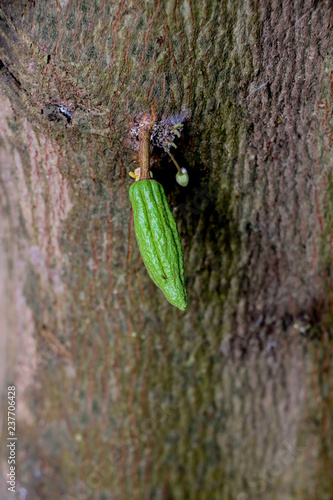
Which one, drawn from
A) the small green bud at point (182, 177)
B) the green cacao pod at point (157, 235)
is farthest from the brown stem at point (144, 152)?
the small green bud at point (182, 177)

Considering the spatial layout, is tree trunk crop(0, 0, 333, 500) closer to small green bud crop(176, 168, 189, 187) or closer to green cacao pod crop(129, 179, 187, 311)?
small green bud crop(176, 168, 189, 187)

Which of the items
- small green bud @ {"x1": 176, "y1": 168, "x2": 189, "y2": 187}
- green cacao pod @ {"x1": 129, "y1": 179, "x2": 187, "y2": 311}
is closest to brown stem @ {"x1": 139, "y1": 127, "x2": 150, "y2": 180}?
green cacao pod @ {"x1": 129, "y1": 179, "x2": 187, "y2": 311}

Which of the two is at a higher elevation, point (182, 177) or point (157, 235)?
point (182, 177)

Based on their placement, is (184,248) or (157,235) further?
(184,248)

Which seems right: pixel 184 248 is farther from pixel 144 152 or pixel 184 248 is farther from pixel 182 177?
pixel 144 152

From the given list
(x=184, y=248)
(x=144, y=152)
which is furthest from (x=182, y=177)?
(x=184, y=248)

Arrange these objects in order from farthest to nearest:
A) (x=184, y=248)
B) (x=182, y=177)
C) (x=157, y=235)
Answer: (x=184, y=248)
(x=182, y=177)
(x=157, y=235)

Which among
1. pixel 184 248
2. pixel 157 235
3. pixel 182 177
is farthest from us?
pixel 184 248

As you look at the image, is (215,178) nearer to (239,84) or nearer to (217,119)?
(217,119)

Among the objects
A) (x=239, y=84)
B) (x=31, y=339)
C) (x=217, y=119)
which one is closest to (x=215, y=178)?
(x=217, y=119)
